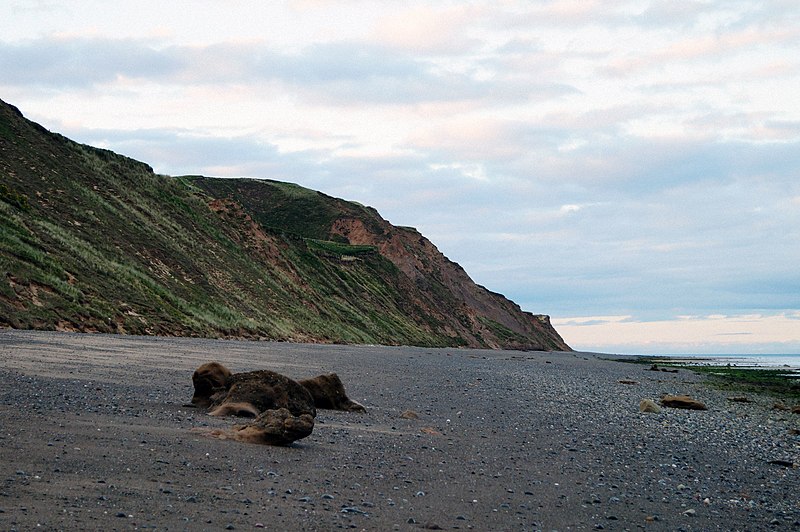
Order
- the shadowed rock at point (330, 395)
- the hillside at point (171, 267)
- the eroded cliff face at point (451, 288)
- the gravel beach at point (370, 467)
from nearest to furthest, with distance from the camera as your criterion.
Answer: the gravel beach at point (370, 467) < the shadowed rock at point (330, 395) < the hillside at point (171, 267) < the eroded cliff face at point (451, 288)

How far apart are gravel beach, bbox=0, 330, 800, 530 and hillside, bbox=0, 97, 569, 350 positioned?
1885 cm

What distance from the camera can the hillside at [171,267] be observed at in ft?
114

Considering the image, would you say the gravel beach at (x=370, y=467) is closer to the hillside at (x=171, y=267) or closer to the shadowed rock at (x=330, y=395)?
the shadowed rock at (x=330, y=395)

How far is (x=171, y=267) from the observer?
50812 millimetres

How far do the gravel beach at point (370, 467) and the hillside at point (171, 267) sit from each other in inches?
742

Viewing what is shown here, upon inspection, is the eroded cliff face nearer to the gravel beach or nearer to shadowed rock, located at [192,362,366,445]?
the gravel beach

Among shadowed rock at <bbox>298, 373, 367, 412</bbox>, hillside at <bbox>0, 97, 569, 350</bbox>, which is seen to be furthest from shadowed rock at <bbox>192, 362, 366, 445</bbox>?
hillside at <bbox>0, 97, 569, 350</bbox>

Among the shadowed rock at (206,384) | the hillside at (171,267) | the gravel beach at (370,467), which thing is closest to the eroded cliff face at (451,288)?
the hillside at (171,267)

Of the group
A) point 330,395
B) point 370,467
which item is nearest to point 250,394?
point 330,395

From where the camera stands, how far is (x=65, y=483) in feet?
21.3

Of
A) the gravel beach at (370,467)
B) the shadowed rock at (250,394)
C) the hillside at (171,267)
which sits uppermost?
the hillside at (171,267)

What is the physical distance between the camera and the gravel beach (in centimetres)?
641

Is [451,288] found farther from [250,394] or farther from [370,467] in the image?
[370,467]

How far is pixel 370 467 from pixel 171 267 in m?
44.4
